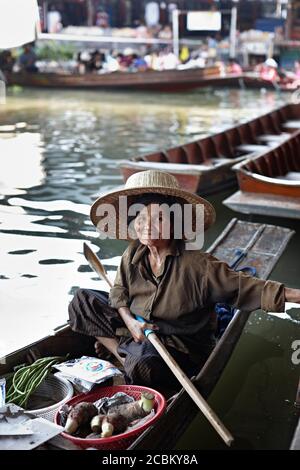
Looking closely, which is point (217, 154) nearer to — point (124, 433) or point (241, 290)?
point (241, 290)

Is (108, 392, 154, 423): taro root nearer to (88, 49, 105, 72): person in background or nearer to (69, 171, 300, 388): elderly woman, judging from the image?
(69, 171, 300, 388): elderly woman

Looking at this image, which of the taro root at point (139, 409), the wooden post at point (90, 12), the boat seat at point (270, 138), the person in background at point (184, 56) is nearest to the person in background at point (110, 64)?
the person in background at point (184, 56)

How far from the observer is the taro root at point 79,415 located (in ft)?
7.54

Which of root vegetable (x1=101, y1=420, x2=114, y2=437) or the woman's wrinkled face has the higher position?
the woman's wrinkled face

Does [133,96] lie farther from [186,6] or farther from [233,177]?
[233,177]

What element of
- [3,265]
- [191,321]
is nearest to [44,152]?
[3,265]

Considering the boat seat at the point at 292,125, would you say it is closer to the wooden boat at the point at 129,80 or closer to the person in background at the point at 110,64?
the wooden boat at the point at 129,80

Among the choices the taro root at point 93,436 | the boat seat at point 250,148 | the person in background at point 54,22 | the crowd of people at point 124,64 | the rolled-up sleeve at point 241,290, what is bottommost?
the taro root at point 93,436

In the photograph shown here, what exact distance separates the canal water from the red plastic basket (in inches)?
15.7

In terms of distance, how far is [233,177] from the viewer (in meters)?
6.42

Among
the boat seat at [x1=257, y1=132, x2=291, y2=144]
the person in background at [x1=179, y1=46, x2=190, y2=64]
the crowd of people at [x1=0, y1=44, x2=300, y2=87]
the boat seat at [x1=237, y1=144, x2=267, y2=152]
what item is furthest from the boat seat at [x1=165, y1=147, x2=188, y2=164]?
the person in background at [x1=179, y1=46, x2=190, y2=64]

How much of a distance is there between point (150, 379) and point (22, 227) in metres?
3.32

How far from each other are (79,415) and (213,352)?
2.14 feet

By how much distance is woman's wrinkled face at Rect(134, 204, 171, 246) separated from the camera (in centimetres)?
260
